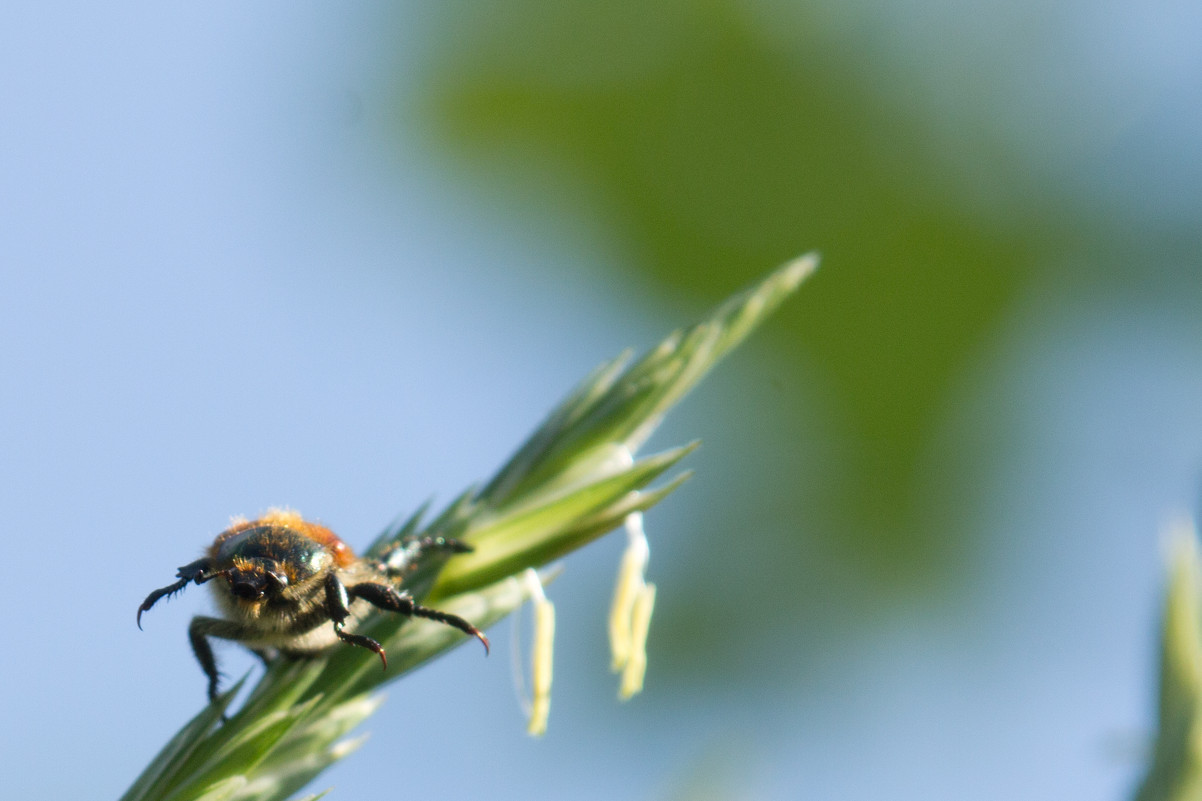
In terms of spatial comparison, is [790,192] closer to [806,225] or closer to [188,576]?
[806,225]

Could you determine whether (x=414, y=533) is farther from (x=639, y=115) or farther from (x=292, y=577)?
(x=639, y=115)

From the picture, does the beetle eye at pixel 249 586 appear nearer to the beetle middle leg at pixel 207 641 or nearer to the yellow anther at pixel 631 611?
the beetle middle leg at pixel 207 641

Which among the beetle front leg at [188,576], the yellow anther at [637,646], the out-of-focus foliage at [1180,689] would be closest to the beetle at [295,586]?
the beetle front leg at [188,576]

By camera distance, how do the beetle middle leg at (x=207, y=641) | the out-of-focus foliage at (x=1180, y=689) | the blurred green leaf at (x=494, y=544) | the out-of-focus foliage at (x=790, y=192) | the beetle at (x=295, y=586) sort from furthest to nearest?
the out-of-focus foliage at (x=790, y=192) → the beetle middle leg at (x=207, y=641) → the beetle at (x=295, y=586) → the blurred green leaf at (x=494, y=544) → the out-of-focus foliage at (x=1180, y=689)

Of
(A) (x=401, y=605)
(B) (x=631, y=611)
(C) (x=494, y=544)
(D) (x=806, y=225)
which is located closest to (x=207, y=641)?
(A) (x=401, y=605)

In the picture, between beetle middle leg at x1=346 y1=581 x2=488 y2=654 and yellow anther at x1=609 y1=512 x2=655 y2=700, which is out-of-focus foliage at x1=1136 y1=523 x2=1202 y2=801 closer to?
yellow anther at x1=609 y1=512 x2=655 y2=700

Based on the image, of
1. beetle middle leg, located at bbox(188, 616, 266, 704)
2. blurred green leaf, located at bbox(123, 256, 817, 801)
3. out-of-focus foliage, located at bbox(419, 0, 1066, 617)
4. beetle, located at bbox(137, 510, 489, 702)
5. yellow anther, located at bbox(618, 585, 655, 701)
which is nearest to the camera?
blurred green leaf, located at bbox(123, 256, 817, 801)

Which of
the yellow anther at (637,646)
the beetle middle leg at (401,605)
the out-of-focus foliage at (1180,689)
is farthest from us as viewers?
the beetle middle leg at (401,605)

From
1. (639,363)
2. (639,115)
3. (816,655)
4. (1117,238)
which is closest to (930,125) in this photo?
(1117,238)

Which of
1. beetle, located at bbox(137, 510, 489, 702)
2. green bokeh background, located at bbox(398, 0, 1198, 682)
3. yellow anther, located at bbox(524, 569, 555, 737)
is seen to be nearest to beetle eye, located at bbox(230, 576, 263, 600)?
beetle, located at bbox(137, 510, 489, 702)
